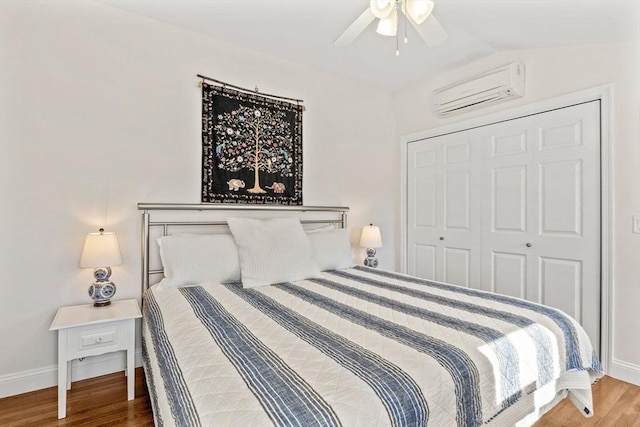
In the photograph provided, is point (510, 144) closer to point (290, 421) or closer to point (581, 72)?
point (581, 72)

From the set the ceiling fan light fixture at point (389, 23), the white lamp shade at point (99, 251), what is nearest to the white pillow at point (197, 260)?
the white lamp shade at point (99, 251)

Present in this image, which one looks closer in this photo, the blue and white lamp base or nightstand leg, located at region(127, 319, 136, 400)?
nightstand leg, located at region(127, 319, 136, 400)

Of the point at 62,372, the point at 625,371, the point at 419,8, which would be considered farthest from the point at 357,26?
the point at 625,371

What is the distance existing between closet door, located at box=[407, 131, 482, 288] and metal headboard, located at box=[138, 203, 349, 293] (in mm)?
1208

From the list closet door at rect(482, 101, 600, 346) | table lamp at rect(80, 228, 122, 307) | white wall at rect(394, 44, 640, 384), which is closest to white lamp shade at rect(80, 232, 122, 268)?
table lamp at rect(80, 228, 122, 307)

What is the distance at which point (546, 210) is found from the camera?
2607 millimetres

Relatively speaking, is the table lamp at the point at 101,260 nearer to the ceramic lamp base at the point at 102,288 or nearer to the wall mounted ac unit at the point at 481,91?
the ceramic lamp base at the point at 102,288

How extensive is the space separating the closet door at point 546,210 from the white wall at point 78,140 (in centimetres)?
236

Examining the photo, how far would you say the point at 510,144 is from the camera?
2.84m

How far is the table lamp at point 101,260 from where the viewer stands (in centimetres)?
204

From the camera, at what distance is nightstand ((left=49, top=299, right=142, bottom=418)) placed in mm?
1795

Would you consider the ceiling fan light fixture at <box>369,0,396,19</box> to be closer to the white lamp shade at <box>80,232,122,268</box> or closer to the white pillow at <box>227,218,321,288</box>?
the white pillow at <box>227,218,321,288</box>

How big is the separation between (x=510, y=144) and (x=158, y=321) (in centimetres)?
298

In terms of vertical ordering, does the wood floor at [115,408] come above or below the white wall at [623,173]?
below
